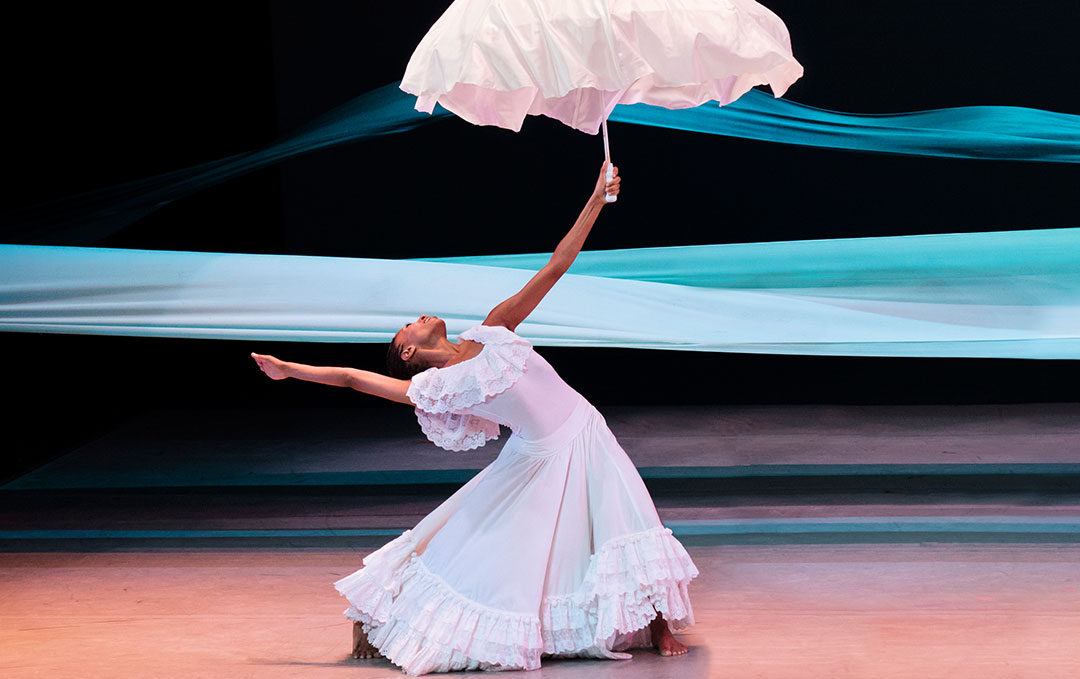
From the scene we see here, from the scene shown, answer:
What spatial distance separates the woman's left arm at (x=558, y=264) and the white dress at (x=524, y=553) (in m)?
0.10

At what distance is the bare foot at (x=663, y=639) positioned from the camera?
2.78m

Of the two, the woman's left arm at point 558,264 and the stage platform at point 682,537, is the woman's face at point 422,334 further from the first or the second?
the stage platform at point 682,537

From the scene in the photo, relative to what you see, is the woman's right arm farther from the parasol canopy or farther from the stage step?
the stage step

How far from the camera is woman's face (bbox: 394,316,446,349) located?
286 centimetres

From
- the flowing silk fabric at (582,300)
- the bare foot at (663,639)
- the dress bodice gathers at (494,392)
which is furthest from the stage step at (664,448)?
the dress bodice gathers at (494,392)

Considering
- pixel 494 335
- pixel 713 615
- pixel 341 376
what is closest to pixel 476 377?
pixel 494 335

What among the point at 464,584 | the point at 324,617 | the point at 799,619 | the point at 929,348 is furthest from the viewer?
the point at 929,348

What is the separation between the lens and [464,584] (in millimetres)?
2770

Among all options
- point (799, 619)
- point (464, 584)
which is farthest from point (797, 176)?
point (464, 584)

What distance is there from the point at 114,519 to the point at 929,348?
3.02m

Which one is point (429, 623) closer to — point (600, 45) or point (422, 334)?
point (422, 334)

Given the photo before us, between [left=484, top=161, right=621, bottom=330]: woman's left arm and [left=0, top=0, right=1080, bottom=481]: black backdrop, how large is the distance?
227cm

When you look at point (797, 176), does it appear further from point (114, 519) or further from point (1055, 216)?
point (114, 519)

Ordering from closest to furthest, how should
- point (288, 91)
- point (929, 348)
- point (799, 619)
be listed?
point (799, 619)
point (929, 348)
point (288, 91)
